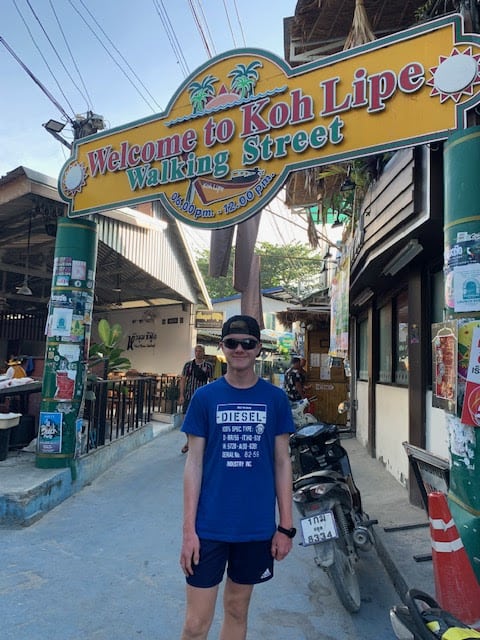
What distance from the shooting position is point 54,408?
17.7ft

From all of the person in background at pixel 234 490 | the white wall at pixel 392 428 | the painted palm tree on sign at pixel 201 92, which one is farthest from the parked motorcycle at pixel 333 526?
the painted palm tree on sign at pixel 201 92

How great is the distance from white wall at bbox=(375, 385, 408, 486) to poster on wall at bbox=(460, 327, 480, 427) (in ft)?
9.48

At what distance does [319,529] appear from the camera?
2893 millimetres

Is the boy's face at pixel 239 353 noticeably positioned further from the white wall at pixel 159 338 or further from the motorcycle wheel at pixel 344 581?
the white wall at pixel 159 338

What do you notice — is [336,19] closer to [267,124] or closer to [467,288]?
[267,124]

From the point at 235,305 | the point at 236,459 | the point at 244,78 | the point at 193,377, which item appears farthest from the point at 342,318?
the point at 235,305

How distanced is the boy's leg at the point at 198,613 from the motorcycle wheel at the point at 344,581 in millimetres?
1125

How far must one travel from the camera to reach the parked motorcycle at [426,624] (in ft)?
6.03

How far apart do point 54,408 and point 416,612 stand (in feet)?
14.7

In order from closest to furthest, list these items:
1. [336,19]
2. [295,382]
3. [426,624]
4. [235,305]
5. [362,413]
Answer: [426,624] < [336,19] < [362,413] < [295,382] < [235,305]

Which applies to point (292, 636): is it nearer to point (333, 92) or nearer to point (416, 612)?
point (416, 612)

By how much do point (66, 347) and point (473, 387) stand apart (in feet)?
14.2

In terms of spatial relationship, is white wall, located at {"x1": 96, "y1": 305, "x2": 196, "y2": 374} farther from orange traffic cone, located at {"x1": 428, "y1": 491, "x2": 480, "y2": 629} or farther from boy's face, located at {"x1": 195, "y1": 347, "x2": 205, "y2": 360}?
orange traffic cone, located at {"x1": 428, "y1": 491, "x2": 480, "y2": 629}

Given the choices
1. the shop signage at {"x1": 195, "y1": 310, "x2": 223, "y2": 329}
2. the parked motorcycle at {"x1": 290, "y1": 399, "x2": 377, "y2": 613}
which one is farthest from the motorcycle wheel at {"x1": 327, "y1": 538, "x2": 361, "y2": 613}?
the shop signage at {"x1": 195, "y1": 310, "x2": 223, "y2": 329}
